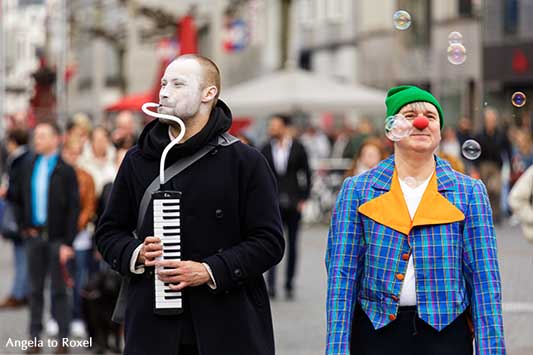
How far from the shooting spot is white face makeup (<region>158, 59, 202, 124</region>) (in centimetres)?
543

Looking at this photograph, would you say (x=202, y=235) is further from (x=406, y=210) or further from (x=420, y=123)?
(x=420, y=123)

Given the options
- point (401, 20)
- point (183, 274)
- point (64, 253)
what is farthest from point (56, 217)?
point (183, 274)

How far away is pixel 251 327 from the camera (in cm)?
550

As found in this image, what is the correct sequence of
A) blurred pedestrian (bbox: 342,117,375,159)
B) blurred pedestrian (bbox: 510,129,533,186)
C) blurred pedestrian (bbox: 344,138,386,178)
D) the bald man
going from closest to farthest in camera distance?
the bald man → blurred pedestrian (bbox: 344,138,386,178) → blurred pedestrian (bbox: 510,129,533,186) → blurred pedestrian (bbox: 342,117,375,159)

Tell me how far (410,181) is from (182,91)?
3.08 ft

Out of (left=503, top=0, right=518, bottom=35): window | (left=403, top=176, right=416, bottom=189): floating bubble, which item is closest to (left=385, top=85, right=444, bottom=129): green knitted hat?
(left=403, top=176, right=416, bottom=189): floating bubble

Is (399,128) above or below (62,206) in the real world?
above

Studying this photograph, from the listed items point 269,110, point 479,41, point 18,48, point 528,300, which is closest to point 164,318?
point 528,300

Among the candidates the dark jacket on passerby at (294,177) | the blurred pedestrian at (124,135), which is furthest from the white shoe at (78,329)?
the dark jacket on passerby at (294,177)

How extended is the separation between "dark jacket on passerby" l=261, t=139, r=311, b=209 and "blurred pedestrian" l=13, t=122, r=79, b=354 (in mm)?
4591

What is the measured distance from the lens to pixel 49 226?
11.2 meters

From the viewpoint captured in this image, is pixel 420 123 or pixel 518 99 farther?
pixel 518 99

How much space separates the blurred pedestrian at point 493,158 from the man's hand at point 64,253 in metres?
13.4

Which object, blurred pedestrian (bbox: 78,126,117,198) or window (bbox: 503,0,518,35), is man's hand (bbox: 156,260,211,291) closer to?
blurred pedestrian (bbox: 78,126,117,198)
